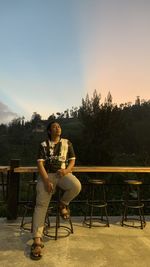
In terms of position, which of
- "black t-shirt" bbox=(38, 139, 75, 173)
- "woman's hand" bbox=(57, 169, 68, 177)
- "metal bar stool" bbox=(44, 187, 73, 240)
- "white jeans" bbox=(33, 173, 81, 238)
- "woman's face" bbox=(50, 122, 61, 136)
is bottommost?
"metal bar stool" bbox=(44, 187, 73, 240)

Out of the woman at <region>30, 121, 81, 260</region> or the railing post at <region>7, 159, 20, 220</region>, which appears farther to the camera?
the railing post at <region>7, 159, 20, 220</region>

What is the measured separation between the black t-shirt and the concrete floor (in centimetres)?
78

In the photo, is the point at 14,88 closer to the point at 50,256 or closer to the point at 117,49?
the point at 117,49

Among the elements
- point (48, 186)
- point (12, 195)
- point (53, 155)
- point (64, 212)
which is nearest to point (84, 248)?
point (64, 212)

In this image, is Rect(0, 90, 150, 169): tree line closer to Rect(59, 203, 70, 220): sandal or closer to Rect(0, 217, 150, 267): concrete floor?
Rect(0, 217, 150, 267): concrete floor

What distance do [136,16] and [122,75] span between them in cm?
300

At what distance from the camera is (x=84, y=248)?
11.5 feet

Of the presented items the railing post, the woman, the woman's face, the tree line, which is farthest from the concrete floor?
the tree line

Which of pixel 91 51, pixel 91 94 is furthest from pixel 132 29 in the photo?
pixel 91 94

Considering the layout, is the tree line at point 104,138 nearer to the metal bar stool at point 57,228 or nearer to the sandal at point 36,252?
the metal bar stool at point 57,228

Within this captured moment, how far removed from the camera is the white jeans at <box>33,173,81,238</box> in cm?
349

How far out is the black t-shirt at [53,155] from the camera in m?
3.83

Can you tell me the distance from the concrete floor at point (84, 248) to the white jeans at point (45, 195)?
24cm

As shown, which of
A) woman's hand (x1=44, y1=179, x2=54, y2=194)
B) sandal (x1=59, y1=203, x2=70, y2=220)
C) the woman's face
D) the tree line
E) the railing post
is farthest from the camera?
the tree line
